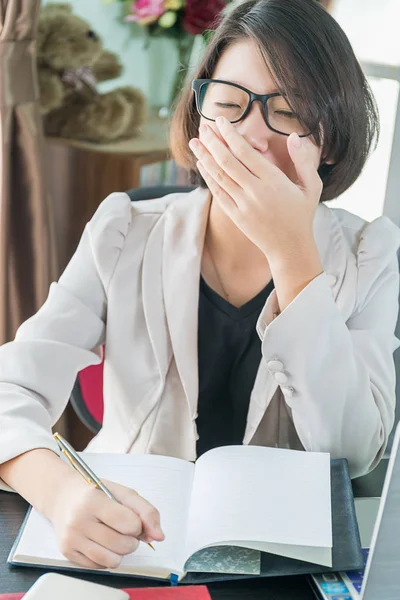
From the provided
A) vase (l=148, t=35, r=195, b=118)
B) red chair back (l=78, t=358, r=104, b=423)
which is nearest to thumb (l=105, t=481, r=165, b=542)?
red chair back (l=78, t=358, r=104, b=423)

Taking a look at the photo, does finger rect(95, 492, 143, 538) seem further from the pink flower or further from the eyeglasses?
the pink flower

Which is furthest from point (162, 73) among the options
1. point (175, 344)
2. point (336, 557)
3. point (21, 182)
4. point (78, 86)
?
point (336, 557)

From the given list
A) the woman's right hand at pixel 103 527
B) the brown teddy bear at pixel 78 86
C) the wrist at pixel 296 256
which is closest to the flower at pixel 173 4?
the brown teddy bear at pixel 78 86

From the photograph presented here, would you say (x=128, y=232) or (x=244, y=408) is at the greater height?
(x=128, y=232)

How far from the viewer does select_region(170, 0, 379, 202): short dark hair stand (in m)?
1.00

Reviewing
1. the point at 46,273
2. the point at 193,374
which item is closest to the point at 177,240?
the point at 193,374

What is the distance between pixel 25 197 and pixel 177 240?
2.60 feet

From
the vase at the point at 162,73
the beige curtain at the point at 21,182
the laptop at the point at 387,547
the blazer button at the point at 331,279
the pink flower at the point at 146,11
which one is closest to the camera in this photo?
the laptop at the point at 387,547

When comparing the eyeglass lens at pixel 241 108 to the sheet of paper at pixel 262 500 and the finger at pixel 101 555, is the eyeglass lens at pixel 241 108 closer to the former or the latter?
the sheet of paper at pixel 262 500

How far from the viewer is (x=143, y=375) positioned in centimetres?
114

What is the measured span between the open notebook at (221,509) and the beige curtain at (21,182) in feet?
3.47

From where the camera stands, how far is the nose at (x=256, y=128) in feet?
3.31

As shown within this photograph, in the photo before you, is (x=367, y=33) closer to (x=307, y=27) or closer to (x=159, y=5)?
(x=159, y=5)

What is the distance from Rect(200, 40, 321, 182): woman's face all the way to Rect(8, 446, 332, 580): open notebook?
418mm
